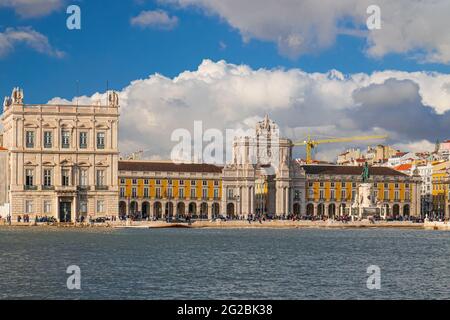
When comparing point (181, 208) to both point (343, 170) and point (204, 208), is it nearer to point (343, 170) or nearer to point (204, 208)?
point (204, 208)

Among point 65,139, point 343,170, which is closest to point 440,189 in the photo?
point 343,170

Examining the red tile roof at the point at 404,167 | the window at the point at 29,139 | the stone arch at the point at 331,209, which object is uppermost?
the window at the point at 29,139

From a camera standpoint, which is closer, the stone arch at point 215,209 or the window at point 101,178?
the window at point 101,178

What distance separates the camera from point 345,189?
131000 millimetres

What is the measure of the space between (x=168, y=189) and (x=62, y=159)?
1519 inches

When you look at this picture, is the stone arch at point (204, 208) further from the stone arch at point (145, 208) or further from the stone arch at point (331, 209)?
the stone arch at point (331, 209)

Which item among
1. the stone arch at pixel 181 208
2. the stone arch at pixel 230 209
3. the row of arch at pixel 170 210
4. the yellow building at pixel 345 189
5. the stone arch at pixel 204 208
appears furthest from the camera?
the yellow building at pixel 345 189

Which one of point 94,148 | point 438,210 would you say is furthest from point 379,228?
point 438,210

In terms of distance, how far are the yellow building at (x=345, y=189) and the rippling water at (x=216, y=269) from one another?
7057 cm

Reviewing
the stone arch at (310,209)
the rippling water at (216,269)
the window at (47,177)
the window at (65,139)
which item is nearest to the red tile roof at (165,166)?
the stone arch at (310,209)

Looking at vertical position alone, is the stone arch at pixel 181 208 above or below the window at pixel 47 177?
below

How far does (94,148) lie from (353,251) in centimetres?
3705

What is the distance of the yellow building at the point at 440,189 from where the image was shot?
139m
